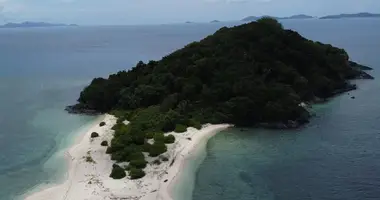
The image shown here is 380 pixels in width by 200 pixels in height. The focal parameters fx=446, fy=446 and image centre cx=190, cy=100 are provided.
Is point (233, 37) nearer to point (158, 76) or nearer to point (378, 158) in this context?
point (158, 76)

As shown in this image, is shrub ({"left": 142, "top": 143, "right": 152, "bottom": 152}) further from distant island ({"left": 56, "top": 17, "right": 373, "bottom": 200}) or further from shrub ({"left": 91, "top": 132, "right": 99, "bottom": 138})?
shrub ({"left": 91, "top": 132, "right": 99, "bottom": 138})

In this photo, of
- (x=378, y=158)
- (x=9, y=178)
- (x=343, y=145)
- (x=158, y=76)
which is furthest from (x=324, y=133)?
(x=9, y=178)

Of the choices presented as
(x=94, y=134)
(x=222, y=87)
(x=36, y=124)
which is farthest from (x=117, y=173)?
(x=222, y=87)

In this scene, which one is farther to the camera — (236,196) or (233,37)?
(233,37)

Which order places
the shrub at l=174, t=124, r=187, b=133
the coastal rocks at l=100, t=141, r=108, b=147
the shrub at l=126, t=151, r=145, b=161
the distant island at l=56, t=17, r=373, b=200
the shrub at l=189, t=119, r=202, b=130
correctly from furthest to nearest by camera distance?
the shrub at l=189, t=119, r=202, b=130 < the shrub at l=174, t=124, r=187, b=133 < the coastal rocks at l=100, t=141, r=108, b=147 < the distant island at l=56, t=17, r=373, b=200 < the shrub at l=126, t=151, r=145, b=161

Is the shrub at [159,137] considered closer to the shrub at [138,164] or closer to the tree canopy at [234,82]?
the tree canopy at [234,82]

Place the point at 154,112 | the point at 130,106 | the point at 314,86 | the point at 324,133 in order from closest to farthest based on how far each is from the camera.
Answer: the point at 324,133 < the point at 154,112 < the point at 130,106 < the point at 314,86

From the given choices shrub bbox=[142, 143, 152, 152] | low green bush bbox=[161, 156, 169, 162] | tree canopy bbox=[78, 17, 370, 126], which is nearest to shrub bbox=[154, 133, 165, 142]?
shrub bbox=[142, 143, 152, 152]
